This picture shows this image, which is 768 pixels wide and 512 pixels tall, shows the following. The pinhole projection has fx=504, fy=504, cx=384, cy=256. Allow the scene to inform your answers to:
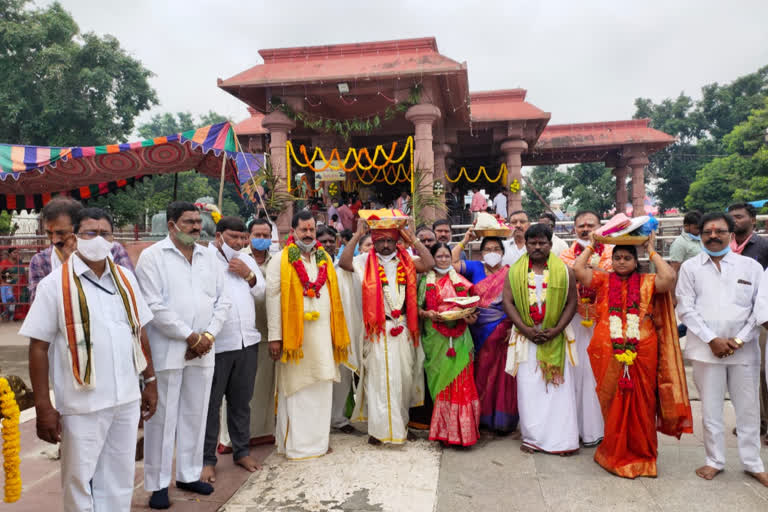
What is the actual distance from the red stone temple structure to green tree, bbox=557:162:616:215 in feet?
40.8

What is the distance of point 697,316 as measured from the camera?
346 cm

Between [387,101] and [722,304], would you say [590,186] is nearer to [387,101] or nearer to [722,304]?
[387,101]

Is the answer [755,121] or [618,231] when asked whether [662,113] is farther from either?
[618,231]

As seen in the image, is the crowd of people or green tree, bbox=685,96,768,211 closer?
the crowd of people

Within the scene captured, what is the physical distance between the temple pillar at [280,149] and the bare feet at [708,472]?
8910 mm

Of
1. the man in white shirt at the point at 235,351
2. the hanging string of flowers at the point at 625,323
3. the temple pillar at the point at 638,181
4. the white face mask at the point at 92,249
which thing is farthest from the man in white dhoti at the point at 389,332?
the temple pillar at the point at 638,181

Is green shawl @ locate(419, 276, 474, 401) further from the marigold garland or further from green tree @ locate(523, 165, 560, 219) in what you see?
green tree @ locate(523, 165, 560, 219)

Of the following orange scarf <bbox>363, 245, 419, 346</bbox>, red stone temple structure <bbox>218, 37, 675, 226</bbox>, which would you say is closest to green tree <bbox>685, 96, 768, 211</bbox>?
red stone temple structure <bbox>218, 37, 675, 226</bbox>

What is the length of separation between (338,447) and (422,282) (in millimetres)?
1504

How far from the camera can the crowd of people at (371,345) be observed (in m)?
2.50

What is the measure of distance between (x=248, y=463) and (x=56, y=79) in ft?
72.0

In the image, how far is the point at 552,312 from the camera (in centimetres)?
385

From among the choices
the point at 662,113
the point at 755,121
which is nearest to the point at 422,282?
the point at 755,121

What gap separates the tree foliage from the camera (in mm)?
33375
